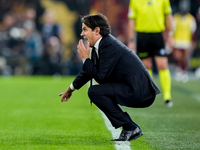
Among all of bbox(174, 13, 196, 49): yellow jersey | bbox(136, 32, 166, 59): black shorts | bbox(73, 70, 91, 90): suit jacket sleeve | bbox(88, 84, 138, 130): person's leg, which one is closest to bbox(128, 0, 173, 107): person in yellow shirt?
bbox(136, 32, 166, 59): black shorts

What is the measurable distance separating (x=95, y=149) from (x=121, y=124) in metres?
0.49

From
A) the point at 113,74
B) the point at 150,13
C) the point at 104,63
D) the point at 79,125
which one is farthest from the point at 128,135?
the point at 150,13

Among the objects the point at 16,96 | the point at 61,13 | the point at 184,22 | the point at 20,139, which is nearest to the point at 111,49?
the point at 20,139

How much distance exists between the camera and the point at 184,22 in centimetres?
1812

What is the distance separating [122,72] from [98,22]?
21.8 inches

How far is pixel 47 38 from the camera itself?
18.4 metres

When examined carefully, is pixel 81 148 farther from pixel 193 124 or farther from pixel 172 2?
pixel 172 2

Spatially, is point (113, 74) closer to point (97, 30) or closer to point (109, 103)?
point (109, 103)

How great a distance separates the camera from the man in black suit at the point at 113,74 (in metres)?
5.10

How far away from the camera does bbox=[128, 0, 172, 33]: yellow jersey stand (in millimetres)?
9359

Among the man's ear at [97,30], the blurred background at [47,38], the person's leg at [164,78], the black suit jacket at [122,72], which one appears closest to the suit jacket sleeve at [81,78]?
the black suit jacket at [122,72]

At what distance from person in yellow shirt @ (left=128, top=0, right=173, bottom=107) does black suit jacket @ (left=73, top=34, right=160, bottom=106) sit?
413 cm

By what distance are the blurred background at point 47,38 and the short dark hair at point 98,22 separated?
1297 cm

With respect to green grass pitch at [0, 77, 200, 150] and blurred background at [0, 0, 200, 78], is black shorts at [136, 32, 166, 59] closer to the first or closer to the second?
green grass pitch at [0, 77, 200, 150]
